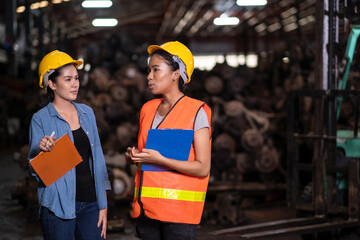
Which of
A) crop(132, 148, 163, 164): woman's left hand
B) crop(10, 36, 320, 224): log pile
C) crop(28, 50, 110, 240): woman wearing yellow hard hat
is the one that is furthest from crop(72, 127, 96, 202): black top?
crop(10, 36, 320, 224): log pile

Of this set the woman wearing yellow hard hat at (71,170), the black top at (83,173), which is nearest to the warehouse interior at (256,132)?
the woman wearing yellow hard hat at (71,170)

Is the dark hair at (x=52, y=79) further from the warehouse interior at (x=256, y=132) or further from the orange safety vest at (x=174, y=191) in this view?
the orange safety vest at (x=174, y=191)

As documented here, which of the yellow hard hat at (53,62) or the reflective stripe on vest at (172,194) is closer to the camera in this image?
the reflective stripe on vest at (172,194)

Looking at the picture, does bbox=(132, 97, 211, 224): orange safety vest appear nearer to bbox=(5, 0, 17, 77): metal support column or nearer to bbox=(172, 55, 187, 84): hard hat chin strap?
bbox=(172, 55, 187, 84): hard hat chin strap

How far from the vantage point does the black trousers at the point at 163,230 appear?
2383 mm

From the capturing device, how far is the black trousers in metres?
2.38

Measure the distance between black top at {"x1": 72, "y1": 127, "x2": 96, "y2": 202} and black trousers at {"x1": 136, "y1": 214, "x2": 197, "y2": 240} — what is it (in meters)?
0.41

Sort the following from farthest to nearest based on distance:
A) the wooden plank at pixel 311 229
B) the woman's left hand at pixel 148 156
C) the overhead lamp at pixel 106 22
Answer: the overhead lamp at pixel 106 22 → the wooden plank at pixel 311 229 → the woman's left hand at pixel 148 156

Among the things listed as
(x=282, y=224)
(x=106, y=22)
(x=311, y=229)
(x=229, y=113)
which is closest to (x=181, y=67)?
(x=311, y=229)

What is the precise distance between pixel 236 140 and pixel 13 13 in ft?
33.2

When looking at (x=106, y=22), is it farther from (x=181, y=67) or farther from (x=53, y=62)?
(x=181, y=67)

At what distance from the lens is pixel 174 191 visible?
2.38 meters

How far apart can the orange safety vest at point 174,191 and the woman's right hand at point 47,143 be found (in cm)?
51

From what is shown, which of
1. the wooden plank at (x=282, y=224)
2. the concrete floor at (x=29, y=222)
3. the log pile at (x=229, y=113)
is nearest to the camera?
the wooden plank at (x=282, y=224)
